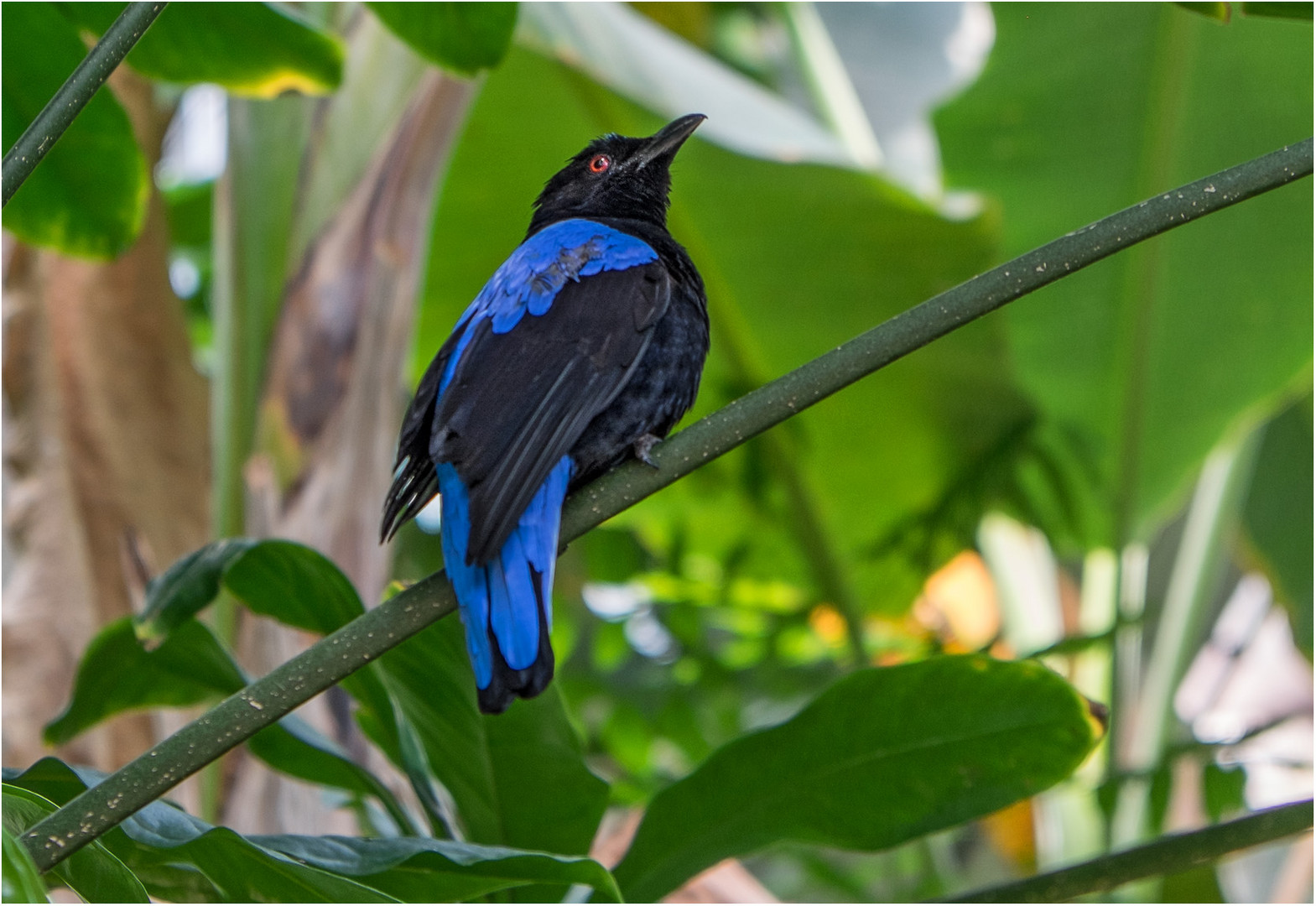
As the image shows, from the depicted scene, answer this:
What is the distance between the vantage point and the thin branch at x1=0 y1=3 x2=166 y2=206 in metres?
0.97

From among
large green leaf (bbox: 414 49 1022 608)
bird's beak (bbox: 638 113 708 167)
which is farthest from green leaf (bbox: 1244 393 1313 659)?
bird's beak (bbox: 638 113 708 167)

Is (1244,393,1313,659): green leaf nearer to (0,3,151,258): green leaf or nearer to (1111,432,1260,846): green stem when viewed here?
(1111,432,1260,846): green stem

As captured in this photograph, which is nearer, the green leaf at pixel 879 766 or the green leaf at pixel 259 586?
the green leaf at pixel 259 586

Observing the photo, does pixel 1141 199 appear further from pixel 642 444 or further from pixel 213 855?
pixel 213 855

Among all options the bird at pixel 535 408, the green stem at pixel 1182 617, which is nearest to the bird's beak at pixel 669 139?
the bird at pixel 535 408

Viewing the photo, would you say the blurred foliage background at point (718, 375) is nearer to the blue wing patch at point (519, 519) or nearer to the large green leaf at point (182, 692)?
the large green leaf at point (182, 692)

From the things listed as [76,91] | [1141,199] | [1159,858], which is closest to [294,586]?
[76,91]

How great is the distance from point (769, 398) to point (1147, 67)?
7.62 ft

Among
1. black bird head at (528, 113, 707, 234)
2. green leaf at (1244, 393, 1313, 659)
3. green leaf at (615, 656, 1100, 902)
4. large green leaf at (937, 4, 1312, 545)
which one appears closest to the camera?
green leaf at (615, 656, 1100, 902)

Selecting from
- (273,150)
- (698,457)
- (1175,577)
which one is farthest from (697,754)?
(698,457)

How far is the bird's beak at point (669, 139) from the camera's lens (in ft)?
6.02

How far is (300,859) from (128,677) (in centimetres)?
40

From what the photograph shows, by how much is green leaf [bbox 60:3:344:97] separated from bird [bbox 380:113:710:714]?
1.23 ft

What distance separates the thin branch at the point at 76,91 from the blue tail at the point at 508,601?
20.1 inches
